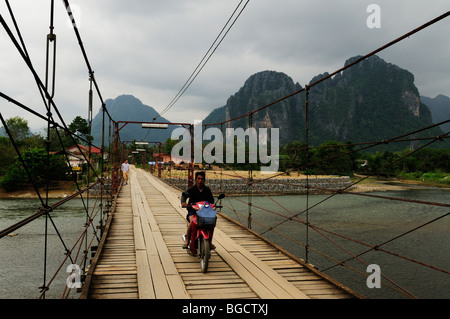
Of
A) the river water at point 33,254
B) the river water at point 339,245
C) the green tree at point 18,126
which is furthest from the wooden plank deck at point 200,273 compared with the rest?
the green tree at point 18,126

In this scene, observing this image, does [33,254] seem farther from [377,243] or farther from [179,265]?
[377,243]

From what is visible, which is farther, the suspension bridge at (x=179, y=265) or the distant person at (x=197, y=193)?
the distant person at (x=197, y=193)

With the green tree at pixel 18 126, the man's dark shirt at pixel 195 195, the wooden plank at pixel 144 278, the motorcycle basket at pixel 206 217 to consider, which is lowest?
the wooden plank at pixel 144 278

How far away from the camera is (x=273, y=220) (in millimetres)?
19344

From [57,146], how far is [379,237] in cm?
3853

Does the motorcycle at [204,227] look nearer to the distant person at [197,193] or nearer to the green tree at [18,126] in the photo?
the distant person at [197,193]

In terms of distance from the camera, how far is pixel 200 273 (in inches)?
145

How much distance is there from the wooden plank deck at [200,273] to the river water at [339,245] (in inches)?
37.1

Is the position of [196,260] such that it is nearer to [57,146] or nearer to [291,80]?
[57,146]

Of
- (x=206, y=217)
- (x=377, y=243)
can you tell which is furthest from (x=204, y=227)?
(x=377, y=243)

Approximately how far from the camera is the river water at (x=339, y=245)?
10.1m

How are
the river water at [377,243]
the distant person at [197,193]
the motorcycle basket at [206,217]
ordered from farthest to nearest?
the river water at [377,243], the distant person at [197,193], the motorcycle basket at [206,217]

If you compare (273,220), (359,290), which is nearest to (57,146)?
(273,220)

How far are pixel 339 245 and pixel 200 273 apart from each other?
2.61 m
